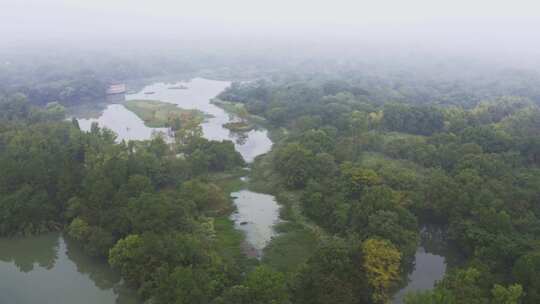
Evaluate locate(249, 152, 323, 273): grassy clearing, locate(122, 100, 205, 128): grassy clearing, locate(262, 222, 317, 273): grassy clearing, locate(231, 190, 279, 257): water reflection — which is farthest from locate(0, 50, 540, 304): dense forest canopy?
locate(122, 100, 205, 128): grassy clearing

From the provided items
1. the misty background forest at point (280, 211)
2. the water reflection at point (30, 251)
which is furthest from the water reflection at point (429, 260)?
the water reflection at point (30, 251)

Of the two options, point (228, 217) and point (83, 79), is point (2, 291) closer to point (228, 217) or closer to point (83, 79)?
point (228, 217)

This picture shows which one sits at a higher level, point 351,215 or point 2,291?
point 351,215

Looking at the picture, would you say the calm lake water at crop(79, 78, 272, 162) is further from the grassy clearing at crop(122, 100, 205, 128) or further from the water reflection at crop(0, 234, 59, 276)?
the water reflection at crop(0, 234, 59, 276)

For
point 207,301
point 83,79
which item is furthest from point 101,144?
point 83,79

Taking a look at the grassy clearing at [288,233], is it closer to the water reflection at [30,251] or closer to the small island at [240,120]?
the water reflection at [30,251]
